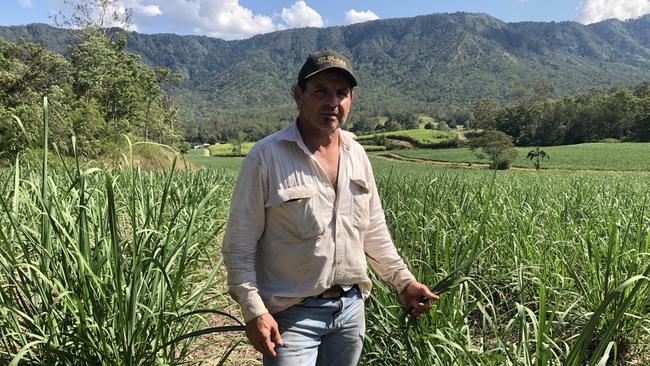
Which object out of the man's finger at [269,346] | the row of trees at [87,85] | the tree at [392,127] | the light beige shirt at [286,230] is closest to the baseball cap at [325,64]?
the light beige shirt at [286,230]

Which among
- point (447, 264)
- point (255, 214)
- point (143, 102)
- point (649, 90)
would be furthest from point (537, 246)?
point (649, 90)

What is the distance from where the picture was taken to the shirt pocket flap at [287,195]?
1513mm

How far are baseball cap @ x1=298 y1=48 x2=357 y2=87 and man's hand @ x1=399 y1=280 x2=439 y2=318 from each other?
0.85 metres

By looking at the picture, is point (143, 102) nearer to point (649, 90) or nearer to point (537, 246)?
point (537, 246)

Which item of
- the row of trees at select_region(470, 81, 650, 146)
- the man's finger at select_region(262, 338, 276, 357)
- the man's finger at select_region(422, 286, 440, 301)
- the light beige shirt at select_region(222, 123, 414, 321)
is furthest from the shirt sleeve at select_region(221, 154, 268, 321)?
the row of trees at select_region(470, 81, 650, 146)

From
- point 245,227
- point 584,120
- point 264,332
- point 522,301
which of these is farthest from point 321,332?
point 584,120

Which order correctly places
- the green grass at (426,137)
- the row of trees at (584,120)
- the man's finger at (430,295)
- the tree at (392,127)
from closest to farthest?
the man's finger at (430,295) → the row of trees at (584,120) → the green grass at (426,137) → the tree at (392,127)

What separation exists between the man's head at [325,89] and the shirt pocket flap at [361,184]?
230mm

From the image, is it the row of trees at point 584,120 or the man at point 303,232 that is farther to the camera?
the row of trees at point 584,120

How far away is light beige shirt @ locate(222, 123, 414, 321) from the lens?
151 cm

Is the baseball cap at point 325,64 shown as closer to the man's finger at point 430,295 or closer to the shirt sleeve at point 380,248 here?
the shirt sleeve at point 380,248

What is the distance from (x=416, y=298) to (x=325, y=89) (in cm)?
91

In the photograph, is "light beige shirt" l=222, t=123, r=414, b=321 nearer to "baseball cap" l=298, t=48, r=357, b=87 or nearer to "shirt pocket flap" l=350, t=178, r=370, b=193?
"shirt pocket flap" l=350, t=178, r=370, b=193

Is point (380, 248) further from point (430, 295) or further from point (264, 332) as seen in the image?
point (264, 332)
